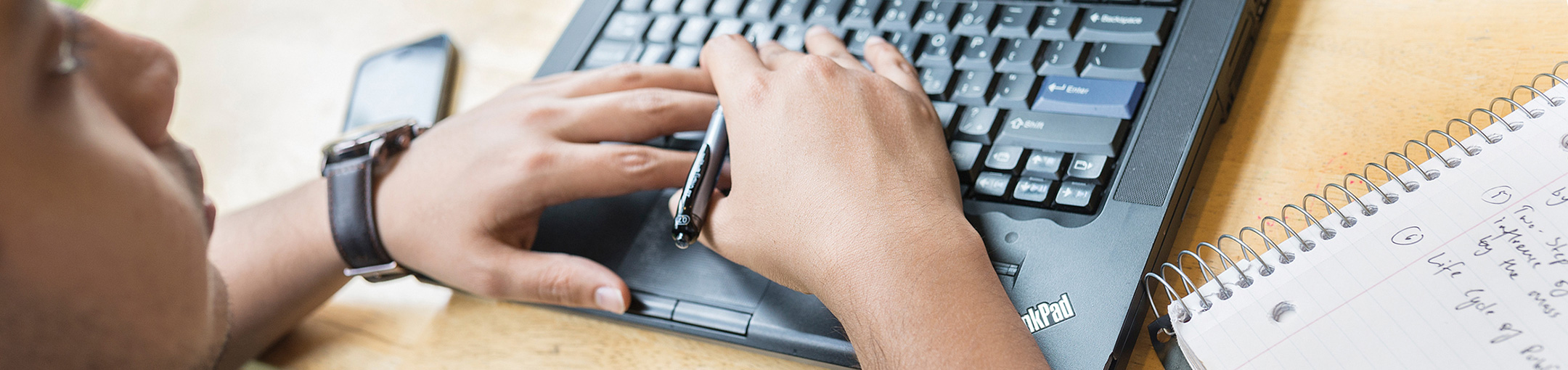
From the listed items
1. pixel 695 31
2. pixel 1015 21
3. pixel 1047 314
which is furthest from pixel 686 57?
pixel 1047 314

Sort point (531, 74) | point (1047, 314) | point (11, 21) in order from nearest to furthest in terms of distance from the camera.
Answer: point (11, 21), point (1047, 314), point (531, 74)

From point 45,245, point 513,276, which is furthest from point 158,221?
point 513,276

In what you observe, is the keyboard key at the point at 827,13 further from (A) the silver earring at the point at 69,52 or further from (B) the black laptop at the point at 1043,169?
Answer: (A) the silver earring at the point at 69,52

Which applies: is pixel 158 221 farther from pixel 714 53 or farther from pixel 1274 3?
pixel 1274 3

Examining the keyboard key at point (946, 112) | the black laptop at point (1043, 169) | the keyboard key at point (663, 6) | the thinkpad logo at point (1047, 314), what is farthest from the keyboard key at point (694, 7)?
the thinkpad logo at point (1047, 314)

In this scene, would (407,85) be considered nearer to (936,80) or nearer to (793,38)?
(793,38)

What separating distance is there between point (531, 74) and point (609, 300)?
288mm

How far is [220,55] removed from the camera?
0.93 meters

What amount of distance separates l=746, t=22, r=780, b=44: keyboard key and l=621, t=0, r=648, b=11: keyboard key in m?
0.10

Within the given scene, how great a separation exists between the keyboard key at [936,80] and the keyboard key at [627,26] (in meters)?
0.23

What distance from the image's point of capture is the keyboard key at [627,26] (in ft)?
2.32

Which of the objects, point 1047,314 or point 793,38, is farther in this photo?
point 793,38

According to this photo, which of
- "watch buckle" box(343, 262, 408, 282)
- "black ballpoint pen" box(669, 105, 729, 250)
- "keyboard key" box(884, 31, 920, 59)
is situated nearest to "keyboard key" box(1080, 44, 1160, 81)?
"keyboard key" box(884, 31, 920, 59)

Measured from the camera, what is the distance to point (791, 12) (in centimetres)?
66
